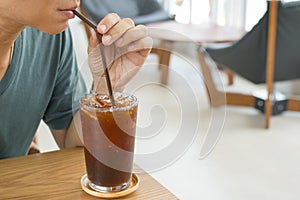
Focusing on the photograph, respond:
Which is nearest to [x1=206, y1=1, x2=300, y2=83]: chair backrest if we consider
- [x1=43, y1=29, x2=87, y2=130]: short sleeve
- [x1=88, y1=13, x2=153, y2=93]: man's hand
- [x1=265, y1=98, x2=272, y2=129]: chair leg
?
Answer: [x1=265, y1=98, x2=272, y2=129]: chair leg

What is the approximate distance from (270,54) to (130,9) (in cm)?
155

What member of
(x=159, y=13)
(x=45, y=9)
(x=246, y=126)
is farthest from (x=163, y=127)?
(x=159, y=13)

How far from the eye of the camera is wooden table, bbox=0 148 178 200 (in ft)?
2.77

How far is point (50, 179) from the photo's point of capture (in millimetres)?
896

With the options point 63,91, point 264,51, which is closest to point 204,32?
point 264,51

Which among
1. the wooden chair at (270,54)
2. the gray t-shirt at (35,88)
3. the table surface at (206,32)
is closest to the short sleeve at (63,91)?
the gray t-shirt at (35,88)

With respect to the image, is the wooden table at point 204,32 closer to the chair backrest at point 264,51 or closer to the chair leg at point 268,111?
the chair backrest at point 264,51

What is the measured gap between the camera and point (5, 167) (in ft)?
3.08

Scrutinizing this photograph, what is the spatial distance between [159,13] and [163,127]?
339 cm

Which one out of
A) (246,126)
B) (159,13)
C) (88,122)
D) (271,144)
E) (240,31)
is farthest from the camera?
(159,13)

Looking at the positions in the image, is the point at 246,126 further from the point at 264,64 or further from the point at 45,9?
the point at 45,9

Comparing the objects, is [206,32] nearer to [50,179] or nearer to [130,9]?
[130,9]

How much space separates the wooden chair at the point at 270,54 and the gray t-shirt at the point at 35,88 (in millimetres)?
1694

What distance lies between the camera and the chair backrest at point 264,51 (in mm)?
2857
